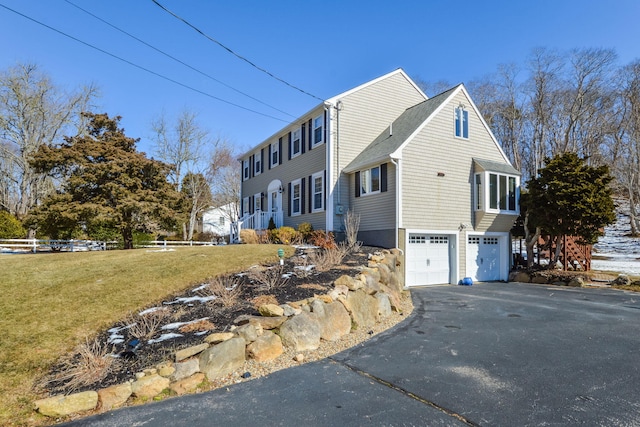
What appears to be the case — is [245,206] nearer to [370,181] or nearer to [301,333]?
[370,181]

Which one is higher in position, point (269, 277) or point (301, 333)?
point (269, 277)

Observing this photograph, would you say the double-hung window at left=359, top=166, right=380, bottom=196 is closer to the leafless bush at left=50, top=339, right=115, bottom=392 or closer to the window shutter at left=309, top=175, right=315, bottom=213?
the window shutter at left=309, top=175, right=315, bottom=213

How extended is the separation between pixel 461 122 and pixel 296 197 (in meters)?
8.09

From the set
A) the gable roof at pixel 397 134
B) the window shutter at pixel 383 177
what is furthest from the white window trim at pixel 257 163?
the window shutter at pixel 383 177

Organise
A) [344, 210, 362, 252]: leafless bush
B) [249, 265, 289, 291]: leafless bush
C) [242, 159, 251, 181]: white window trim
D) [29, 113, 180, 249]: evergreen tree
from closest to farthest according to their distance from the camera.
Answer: [249, 265, 289, 291]: leafless bush, [344, 210, 362, 252]: leafless bush, [29, 113, 180, 249]: evergreen tree, [242, 159, 251, 181]: white window trim

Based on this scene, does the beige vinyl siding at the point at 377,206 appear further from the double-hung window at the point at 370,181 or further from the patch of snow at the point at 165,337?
the patch of snow at the point at 165,337

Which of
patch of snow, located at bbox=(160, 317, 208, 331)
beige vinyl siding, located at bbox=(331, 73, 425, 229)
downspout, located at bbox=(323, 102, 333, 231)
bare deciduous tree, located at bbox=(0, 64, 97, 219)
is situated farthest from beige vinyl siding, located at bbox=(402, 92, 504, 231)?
bare deciduous tree, located at bbox=(0, 64, 97, 219)

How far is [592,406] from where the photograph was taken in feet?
12.5

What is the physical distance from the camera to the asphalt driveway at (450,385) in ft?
12.0

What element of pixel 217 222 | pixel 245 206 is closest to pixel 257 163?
pixel 245 206

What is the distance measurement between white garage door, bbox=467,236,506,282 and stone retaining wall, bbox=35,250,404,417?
7.41 m

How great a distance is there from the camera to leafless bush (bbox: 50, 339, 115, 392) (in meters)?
4.34

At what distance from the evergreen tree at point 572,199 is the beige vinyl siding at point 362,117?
6.69 m

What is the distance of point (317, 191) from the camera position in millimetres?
16109
